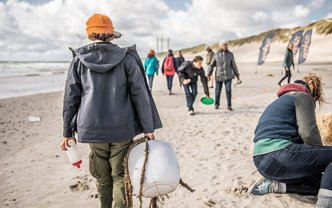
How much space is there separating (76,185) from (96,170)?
1.55m

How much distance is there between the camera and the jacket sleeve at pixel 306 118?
8.35 ft

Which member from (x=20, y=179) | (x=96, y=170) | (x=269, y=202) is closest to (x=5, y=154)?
(x=20, y=179)

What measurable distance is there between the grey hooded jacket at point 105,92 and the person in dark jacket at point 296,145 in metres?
1.20

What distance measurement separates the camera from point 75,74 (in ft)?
7.82

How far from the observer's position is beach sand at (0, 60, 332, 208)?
11.0 feet

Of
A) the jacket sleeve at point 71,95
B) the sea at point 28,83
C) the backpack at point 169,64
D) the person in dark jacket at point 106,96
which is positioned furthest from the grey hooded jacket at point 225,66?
the sea at point 28,83

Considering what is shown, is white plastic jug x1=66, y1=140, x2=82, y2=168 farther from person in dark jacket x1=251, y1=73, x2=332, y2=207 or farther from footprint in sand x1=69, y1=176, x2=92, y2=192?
person in dark jacket x1=251, y1=73, x2=332, y2=207

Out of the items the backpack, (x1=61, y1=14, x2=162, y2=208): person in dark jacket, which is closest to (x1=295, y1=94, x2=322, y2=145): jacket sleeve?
(x1=61, y1=14, x2=162, y2=208): person in dark jacket

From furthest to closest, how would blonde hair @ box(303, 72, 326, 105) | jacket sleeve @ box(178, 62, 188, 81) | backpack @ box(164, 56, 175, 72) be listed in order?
backpack @ box(164, 56, 175, 72) < jacket sleeve @ box(178, 62, 188, 81) < blonde hair @ box(303, 72, 326, 105)

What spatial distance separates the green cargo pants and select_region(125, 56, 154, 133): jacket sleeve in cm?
24

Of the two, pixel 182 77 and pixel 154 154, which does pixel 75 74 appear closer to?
pixel 154 154

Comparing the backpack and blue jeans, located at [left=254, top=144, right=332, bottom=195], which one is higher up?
the backpack

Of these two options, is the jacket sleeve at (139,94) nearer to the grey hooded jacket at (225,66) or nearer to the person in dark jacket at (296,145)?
the person in dark jacket at (296,145)

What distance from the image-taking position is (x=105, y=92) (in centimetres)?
233
